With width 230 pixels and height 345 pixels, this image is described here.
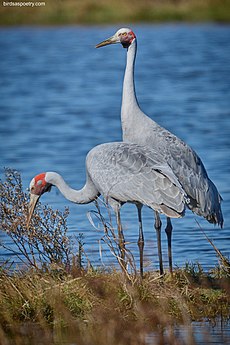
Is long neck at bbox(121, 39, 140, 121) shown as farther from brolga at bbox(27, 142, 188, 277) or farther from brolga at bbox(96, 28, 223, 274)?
brolga at bbox(27, 142, 188, 277)

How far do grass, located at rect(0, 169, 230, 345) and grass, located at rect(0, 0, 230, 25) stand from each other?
28406 millimetres

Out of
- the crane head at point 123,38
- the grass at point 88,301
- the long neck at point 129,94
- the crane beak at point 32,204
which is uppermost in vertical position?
the crane head at point 123,38

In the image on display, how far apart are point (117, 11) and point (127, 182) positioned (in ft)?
93.3

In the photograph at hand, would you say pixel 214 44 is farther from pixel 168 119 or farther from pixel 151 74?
pixel 168 119

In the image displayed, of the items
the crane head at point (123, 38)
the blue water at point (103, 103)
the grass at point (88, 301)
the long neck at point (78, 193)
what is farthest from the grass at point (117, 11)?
the grass at point (88, 301)

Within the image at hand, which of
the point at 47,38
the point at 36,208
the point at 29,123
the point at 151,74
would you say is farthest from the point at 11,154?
the point at 47,38

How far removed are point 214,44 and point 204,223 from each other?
23924mm

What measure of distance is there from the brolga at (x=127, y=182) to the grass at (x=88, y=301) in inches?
11.0

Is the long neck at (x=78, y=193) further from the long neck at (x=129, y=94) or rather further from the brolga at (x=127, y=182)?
the long neck at (x=129, y=94)

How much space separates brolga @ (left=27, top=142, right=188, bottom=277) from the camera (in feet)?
26.2

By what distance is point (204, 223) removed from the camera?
11297 mm

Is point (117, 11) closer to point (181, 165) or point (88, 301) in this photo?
point (181, 165)

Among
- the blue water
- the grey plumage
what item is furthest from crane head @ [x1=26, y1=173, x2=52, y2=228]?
the blue water

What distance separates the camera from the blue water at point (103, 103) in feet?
36.2
